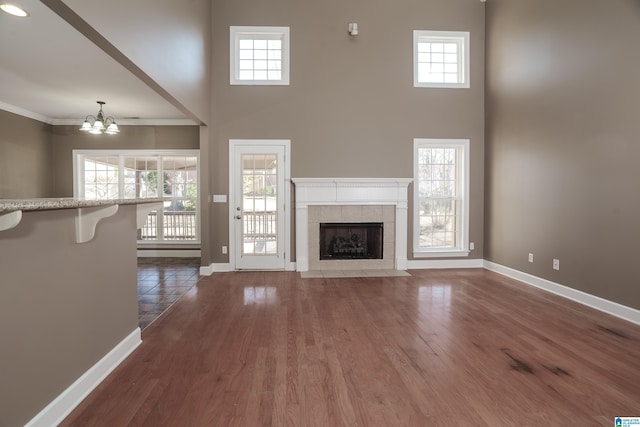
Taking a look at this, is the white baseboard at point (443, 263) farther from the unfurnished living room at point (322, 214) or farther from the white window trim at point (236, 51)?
the white window trim at point (236, 51)

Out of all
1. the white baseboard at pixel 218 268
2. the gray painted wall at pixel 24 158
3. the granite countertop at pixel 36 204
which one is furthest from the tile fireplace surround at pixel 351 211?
the gray painted wall at pixel 24 158

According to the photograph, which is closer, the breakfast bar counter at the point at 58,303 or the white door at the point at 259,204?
the breakfast bar counter at the point at 58,303

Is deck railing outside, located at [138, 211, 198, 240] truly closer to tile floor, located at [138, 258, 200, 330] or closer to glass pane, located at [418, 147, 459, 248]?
tile floor, located at [138, 258, 200, 330]

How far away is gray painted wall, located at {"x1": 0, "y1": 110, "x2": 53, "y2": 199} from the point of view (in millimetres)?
5168

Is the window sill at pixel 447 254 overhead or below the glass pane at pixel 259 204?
below

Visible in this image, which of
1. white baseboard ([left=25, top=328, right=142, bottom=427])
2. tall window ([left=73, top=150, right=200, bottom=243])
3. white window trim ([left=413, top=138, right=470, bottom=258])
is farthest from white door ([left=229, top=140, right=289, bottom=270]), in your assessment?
white baseboard ([left=25, top=328, right=142, bottom=427])

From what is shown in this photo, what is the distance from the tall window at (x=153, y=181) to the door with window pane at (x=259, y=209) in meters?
1.67

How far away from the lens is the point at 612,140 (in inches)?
129

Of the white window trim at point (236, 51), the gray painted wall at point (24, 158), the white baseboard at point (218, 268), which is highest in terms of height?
the white window trim at point (236, 51)

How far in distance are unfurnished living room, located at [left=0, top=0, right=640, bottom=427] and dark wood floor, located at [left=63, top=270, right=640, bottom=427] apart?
0.02 metres

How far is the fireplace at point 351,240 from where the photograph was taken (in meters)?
5.32

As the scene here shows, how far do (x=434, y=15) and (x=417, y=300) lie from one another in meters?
4.61

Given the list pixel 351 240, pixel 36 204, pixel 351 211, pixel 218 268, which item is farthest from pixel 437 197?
pixel 36 204

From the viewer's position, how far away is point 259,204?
522 centimetres
